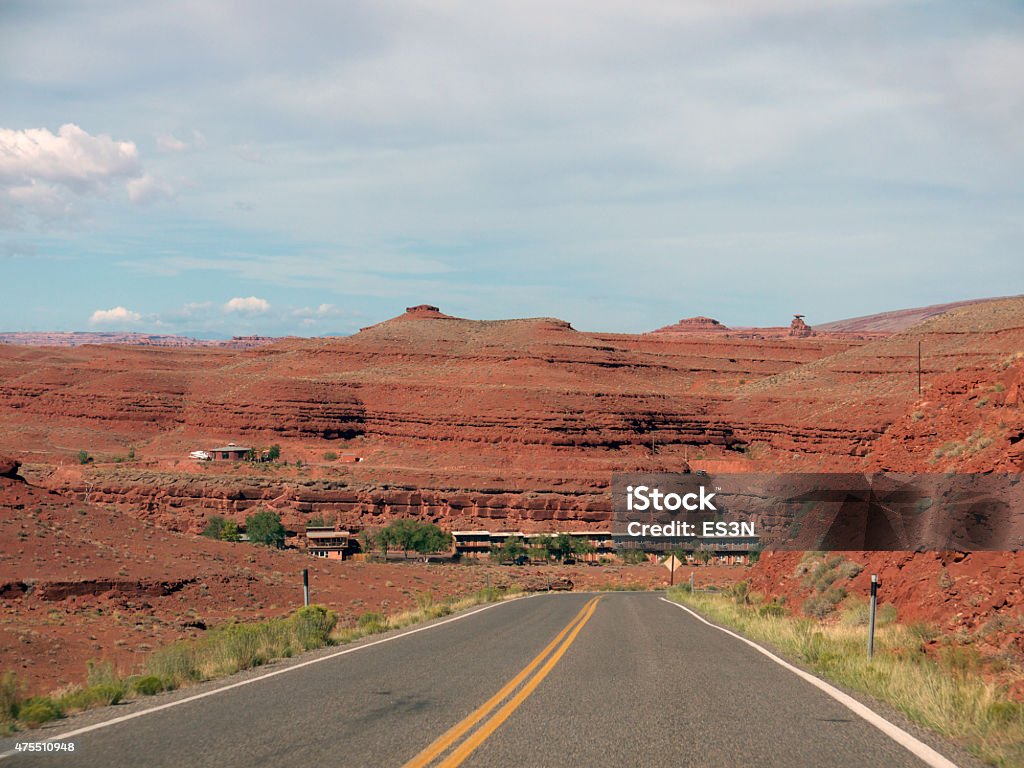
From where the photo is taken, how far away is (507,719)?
846 cm

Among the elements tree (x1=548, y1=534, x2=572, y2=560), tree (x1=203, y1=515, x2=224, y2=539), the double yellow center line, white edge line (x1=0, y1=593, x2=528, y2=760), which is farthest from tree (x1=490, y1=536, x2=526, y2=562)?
the double yellow center line

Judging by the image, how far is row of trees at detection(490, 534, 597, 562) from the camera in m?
74.8

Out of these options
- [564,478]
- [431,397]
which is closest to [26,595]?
[564,478]

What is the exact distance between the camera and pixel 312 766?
6750 mm

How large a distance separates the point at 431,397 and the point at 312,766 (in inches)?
4171

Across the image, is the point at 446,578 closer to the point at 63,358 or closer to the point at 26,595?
the point at 26,595

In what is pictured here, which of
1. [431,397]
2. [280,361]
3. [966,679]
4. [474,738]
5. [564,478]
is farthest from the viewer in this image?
[280,361]

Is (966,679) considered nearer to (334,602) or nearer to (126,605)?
(126,605)

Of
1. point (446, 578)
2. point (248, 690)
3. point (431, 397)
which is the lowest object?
point (446, 578)

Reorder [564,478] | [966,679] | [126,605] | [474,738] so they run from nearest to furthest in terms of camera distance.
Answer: [474,738] < [966,679] < [126,605] < [564,478]

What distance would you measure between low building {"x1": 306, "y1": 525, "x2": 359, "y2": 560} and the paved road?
183ft

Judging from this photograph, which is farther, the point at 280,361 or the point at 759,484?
the point at 280,361

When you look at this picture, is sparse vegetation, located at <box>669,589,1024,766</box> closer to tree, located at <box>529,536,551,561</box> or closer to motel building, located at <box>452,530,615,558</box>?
tree, located at <box>529,536,551,561</box>

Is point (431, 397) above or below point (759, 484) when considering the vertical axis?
above
